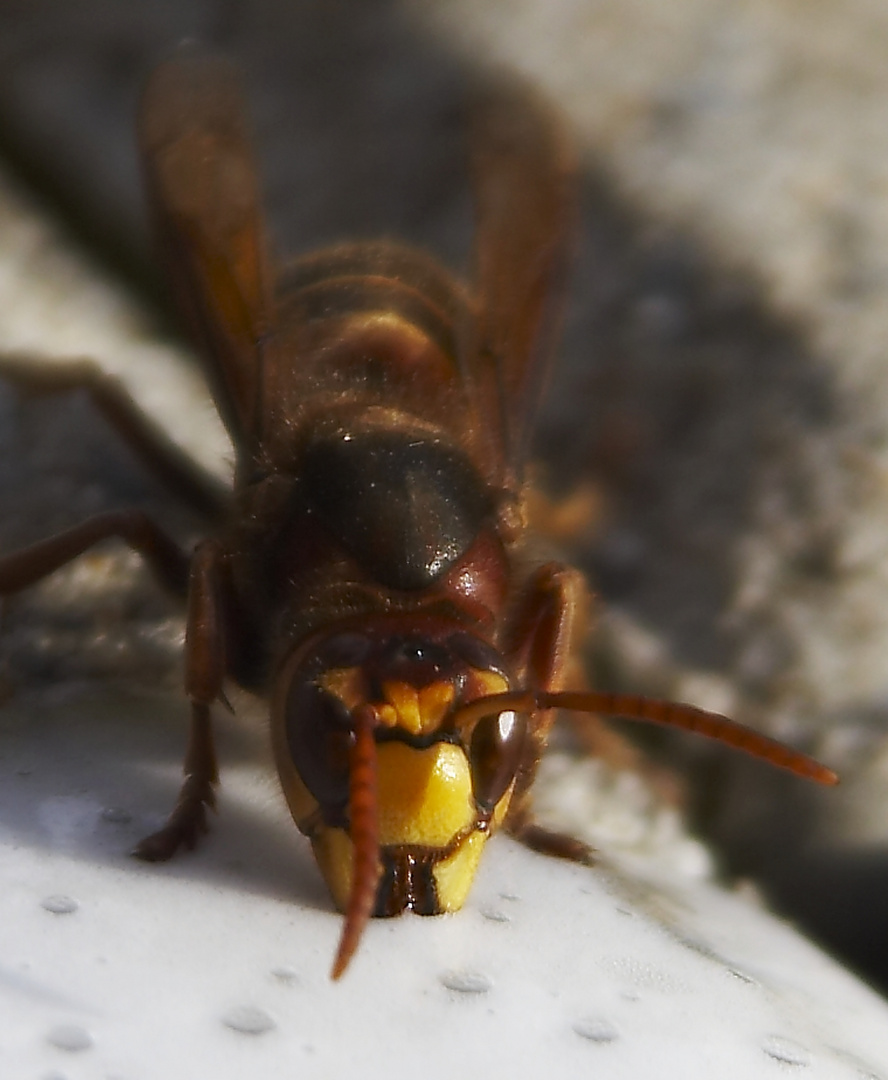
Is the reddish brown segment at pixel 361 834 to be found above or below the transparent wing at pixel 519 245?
below

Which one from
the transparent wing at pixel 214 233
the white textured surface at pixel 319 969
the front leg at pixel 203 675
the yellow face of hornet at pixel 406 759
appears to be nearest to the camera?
the white textured surface at pixel 319 969

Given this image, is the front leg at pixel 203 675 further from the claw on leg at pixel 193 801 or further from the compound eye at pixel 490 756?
the compound eye at pixel 490 756

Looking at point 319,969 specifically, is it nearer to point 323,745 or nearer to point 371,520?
point 323,745

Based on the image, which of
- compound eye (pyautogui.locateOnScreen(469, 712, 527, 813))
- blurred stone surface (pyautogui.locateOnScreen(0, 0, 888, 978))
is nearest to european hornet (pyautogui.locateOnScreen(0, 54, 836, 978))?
compound eye (pyautogui.locateOnScreen(469, 712, 527, 813))

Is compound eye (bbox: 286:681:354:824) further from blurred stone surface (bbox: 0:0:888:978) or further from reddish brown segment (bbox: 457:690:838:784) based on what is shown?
blurred stone surface (bbox: 0:0:888:978)

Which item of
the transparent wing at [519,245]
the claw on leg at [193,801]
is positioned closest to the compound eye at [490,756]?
the claw on leg at [193,801]

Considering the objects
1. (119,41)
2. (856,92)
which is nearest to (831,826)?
(856,92)

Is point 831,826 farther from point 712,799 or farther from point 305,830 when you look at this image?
point 305,830
